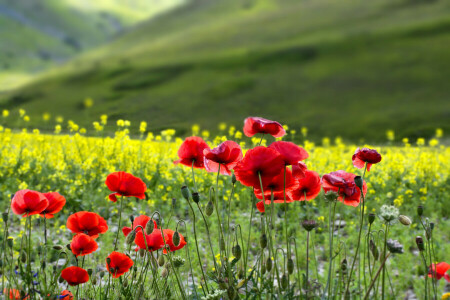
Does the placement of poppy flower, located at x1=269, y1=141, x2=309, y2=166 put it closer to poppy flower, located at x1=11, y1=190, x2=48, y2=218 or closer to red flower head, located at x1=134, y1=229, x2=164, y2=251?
red flower head, located at x1=134, y1=229, x2=164, y2=251

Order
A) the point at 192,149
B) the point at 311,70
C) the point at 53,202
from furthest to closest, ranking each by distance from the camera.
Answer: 1. the point at 311,70
2. the point at 53,202
3. the point at 192,149

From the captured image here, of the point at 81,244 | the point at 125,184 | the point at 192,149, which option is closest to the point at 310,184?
the point at 192,149

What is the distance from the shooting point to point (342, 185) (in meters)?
2.05

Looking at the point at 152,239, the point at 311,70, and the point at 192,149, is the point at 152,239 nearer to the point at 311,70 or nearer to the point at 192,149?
the point at 192,149

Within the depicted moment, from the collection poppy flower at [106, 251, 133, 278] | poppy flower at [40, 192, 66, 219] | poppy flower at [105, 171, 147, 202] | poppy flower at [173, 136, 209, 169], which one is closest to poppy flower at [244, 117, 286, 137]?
poppy flower at [173, 136, 209, 169]

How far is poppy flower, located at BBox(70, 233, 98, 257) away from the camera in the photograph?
221cm

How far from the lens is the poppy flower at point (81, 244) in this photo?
2205 mm

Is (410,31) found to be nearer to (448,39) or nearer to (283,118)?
(448,39)

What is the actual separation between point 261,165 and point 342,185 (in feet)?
1.53

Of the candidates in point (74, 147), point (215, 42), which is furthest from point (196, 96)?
point (74, 147)

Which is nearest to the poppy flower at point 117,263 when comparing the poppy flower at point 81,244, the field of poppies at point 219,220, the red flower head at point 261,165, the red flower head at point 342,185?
the field of poppies at point 219,220

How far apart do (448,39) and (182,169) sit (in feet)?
294

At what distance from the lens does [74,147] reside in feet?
26.3

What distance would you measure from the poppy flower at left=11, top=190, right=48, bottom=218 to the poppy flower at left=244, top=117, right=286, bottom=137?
1.15 metres
